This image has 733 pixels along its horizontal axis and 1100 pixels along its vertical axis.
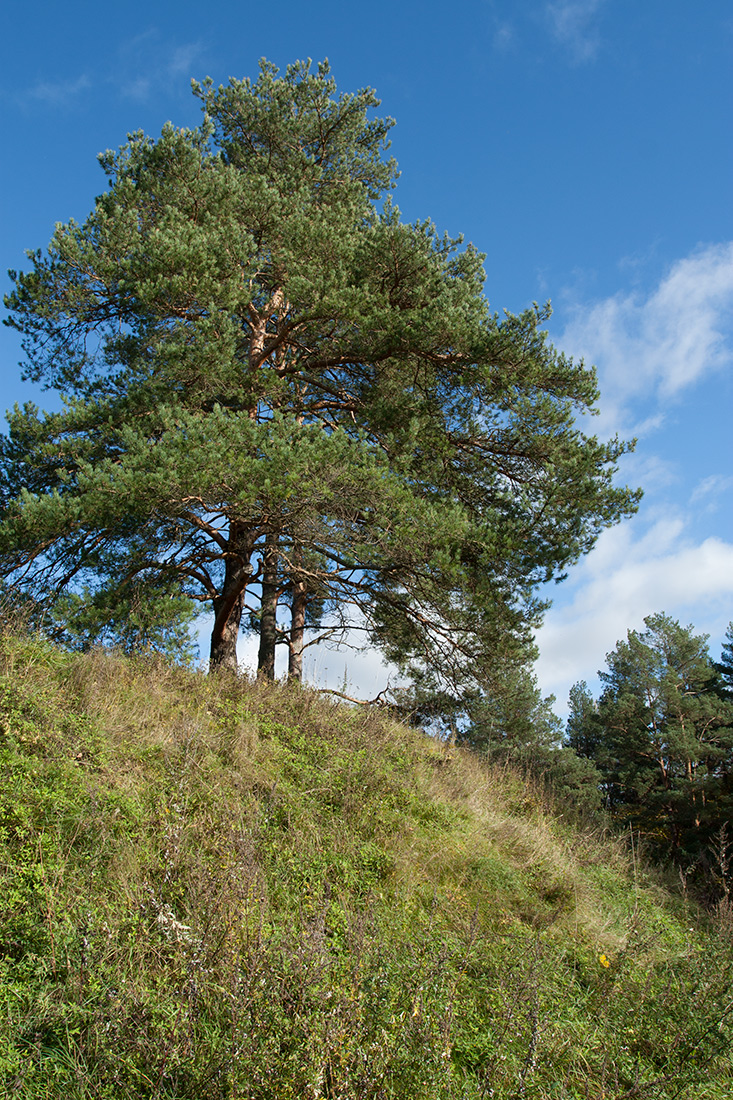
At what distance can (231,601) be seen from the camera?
1030 cm

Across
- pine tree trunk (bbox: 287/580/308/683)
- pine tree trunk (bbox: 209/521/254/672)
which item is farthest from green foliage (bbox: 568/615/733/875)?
pine tree trunk (bbox: 209/521/254/672)

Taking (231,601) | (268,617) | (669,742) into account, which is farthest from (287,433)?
(669,742)

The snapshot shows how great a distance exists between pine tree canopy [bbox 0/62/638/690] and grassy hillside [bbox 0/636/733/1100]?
2.59m

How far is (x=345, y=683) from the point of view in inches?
376

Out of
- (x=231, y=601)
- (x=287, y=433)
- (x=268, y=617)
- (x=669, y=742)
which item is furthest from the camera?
(x=669, y=742)

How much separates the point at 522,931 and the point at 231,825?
93.4 inches

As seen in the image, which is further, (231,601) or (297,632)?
(297,632)

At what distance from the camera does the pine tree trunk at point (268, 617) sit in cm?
1081

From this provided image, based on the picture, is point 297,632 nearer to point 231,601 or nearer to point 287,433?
point 231,601

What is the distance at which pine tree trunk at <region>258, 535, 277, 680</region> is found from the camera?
1081cm

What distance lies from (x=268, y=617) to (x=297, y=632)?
3.85ft

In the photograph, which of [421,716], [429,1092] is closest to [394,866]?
[429,1092]

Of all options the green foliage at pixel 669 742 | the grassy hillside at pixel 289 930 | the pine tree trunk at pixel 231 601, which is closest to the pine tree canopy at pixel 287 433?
the pine tree trunk at pixel 231 601

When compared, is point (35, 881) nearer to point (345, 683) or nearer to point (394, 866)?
point (394, 866)
